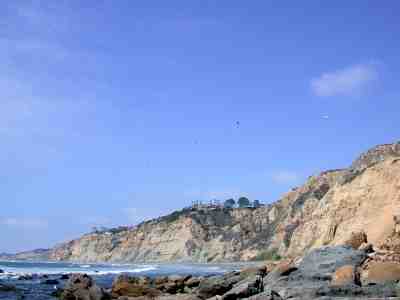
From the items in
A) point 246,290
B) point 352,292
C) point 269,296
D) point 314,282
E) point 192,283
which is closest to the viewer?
point 269,296

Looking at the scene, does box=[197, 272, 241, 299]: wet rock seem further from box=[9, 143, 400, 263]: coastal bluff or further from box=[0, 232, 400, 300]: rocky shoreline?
box=[9, 143, 400, 263]: coastal bluff

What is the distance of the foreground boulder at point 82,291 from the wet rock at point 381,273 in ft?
44.0

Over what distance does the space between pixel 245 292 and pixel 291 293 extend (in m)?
2.64

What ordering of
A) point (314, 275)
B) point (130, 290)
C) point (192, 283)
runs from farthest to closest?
point (192, 283)
point (130, 290)
point (314, 275)

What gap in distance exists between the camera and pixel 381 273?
62.3 ft

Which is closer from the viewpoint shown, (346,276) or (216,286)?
(346,276)

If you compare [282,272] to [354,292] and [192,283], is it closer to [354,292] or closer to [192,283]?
[354,292]

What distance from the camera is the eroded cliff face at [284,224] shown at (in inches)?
2534

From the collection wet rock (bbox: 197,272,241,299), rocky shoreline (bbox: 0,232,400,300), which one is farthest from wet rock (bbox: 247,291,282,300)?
wet rock (bbox: 197,272,241,299)

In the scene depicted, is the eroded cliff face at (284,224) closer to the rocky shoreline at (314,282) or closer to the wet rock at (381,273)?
the rocky shoreline at (314,282)

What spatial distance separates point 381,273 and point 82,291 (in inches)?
611

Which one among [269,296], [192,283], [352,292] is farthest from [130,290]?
[352,292]

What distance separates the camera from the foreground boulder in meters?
28.2

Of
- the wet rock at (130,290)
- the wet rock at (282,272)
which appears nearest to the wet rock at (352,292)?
the wet rock at (282,272)
